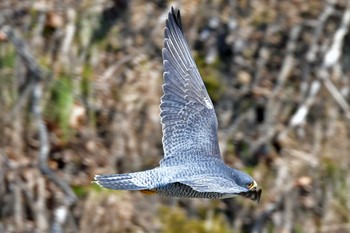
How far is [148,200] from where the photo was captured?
793 centimetres

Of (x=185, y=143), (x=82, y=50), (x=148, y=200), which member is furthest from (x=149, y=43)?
(x=185, y=143)

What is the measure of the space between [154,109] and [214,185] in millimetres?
2946

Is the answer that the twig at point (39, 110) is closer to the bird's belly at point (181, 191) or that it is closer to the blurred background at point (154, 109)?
the blurred background at point (154, 109)

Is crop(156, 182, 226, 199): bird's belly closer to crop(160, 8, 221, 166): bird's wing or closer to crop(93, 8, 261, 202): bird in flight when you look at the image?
crop(93, 8, 261, 202): bird in flight

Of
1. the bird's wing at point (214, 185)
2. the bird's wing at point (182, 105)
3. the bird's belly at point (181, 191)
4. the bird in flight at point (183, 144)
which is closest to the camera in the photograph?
the bird's wing at point (214, 185)

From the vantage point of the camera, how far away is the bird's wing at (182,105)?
6.16m

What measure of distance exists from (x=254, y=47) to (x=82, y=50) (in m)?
1.85

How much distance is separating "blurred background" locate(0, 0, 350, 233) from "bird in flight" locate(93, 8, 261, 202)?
1.38m

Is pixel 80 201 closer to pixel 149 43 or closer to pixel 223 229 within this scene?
pixel 223 229

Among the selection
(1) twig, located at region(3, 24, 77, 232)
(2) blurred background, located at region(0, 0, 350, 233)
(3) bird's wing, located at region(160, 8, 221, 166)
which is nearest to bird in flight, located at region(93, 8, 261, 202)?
(3) bird's wing, located at region(160, 8, 221, 166)

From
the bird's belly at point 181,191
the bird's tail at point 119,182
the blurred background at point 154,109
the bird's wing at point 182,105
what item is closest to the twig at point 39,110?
the blurred background at point 154,109

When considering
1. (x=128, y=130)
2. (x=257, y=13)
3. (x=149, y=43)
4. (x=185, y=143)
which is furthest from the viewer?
(x=257, y=13)

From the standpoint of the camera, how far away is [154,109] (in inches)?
324

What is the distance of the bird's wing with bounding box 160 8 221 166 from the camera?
20.2 feet
